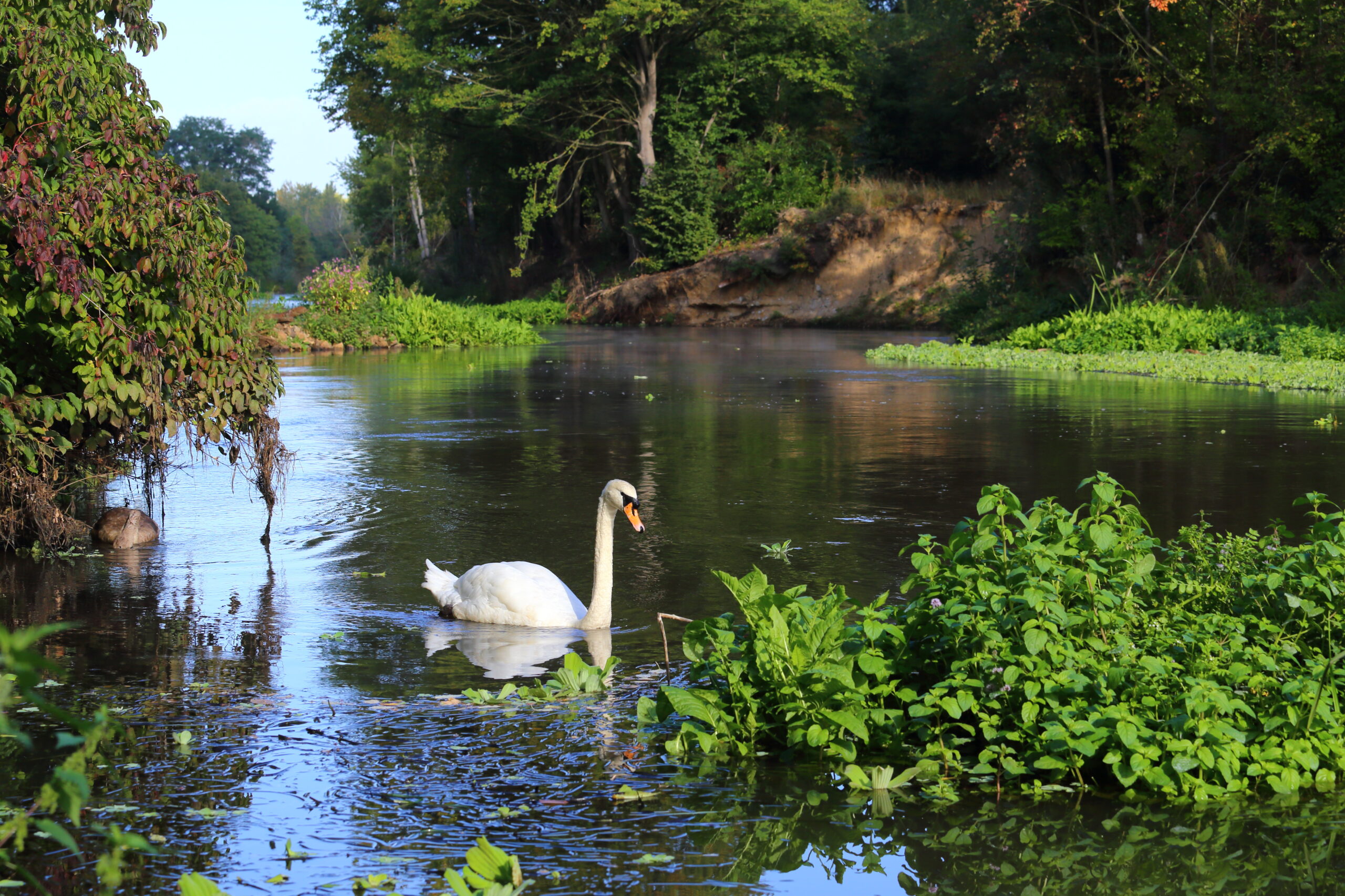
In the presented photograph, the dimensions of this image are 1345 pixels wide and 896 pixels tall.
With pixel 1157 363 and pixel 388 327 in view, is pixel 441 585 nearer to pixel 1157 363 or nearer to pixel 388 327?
pixel 1157 363

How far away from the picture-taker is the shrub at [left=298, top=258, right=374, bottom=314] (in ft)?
117

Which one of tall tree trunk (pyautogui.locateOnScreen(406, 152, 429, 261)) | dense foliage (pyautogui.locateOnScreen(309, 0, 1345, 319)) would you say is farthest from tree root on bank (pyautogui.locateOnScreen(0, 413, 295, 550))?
tall tree trunk (pyautogui.locateOnScreen(406, 152, 429, 261))

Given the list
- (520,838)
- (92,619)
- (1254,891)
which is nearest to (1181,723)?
(1254,891)

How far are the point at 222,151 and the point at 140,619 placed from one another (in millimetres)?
169963

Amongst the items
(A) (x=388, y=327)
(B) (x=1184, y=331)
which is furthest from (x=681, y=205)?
(B) (x=1184, y=331)

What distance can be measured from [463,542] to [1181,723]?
249 inches

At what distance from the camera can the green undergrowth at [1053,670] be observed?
15.5 ft

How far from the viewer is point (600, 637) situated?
288 inches

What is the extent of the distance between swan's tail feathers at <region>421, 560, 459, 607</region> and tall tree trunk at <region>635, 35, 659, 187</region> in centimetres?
4622

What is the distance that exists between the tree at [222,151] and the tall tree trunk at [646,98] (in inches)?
4637

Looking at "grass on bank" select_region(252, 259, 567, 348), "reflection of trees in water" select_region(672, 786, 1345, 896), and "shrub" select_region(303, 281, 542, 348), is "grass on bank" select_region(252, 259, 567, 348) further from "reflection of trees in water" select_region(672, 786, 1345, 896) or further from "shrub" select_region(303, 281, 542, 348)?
"reflection of trees in water" select_region(672, 786, 1345, 896)

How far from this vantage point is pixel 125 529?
9.91 meters

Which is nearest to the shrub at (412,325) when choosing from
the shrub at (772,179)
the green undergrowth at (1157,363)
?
the green undergrowth at (1157,363)

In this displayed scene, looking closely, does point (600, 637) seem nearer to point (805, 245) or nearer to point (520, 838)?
point (520, 838)
